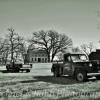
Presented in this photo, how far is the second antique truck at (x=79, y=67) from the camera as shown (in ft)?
40.9

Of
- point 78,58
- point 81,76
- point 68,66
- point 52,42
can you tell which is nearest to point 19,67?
point 68,66

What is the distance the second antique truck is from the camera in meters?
12.5

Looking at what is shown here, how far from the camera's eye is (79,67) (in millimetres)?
12789

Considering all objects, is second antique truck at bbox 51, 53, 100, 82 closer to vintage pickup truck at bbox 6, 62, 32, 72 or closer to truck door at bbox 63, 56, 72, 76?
truck door at bbox 63, 56, 72, 76

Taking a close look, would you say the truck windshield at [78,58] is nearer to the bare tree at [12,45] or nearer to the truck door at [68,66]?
the truck door at [68,66]

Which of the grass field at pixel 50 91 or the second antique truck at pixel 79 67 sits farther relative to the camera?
the second antique truck at pixel 79 67

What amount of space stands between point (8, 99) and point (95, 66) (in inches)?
303

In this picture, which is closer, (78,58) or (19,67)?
(78,58)

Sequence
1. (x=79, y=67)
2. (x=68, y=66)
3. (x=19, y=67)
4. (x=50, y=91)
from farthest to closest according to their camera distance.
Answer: (x=19, y=67) < (x=68, y=66) < (x=79, y=67) < (x=50, y=91)

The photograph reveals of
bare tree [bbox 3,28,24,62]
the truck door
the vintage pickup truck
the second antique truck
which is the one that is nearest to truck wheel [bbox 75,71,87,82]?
the second antique truck

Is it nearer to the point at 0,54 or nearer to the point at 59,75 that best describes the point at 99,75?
the point at 59,75

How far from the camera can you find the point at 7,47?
181ft

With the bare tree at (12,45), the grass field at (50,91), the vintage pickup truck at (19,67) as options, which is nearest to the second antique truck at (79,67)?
the grass field at (50,91)

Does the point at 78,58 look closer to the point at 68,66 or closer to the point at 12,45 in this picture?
the point at 68,66
